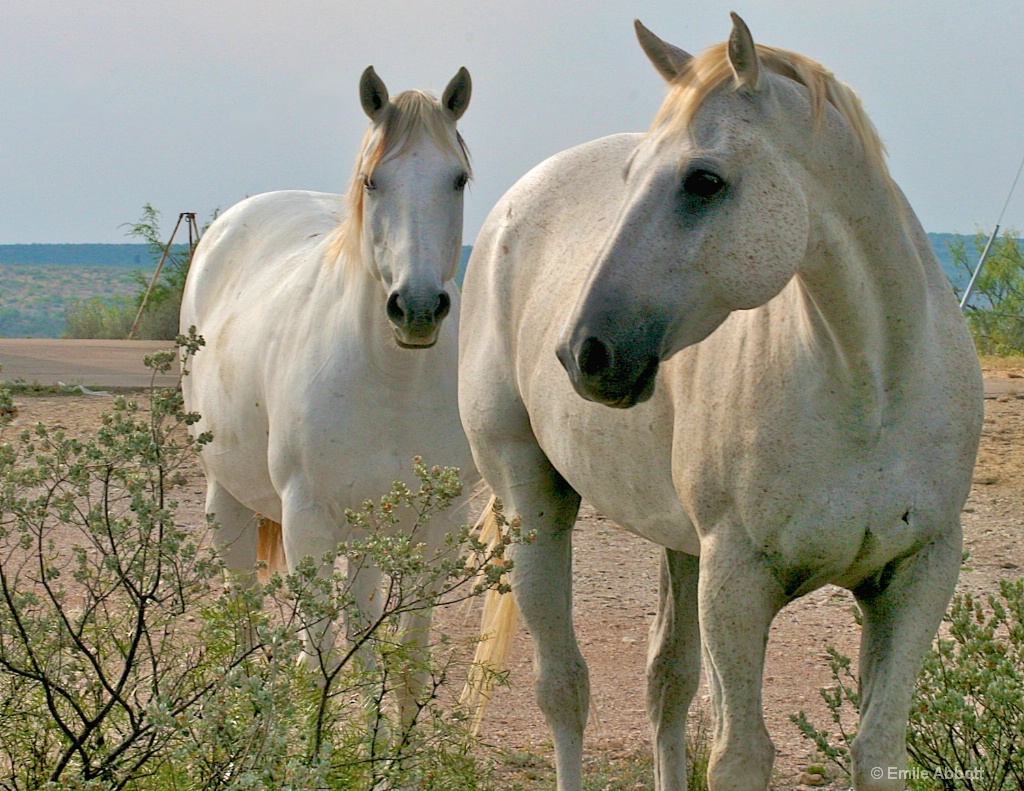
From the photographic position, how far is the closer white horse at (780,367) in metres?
2.08

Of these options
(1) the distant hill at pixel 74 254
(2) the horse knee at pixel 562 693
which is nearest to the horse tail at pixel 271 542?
(2) the horse knee at pixel 562 693

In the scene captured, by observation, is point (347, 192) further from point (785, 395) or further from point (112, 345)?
point (112, 345)

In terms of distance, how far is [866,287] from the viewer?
7.39ft

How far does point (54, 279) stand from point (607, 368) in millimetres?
82476

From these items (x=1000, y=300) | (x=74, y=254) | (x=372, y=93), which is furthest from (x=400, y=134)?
(x=74, y=254)

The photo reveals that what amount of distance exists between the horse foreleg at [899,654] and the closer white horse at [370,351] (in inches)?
59.2

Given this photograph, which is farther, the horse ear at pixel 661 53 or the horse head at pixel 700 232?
the horse ear at pixel 661 53

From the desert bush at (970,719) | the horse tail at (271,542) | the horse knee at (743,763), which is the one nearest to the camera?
the horse knee at (743,763)

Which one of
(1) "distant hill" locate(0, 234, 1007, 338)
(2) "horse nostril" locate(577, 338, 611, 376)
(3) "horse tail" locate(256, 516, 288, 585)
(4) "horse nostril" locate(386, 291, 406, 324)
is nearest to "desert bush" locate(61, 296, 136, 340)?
(3) "horse tail" locate(256, 516, 288, 585)

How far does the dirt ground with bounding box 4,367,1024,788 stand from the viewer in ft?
14.1

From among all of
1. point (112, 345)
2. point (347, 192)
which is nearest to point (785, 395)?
point (347, 192)

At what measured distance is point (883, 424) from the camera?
228cm

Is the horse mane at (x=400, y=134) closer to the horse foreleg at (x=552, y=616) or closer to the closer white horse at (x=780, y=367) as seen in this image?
the horse foreleg at (x=552, y=616)

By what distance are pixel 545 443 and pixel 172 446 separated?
0.93 meters
